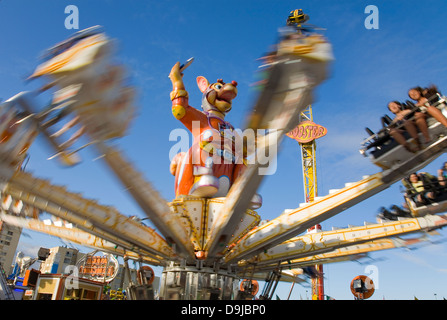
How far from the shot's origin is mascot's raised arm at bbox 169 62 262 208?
37.3ft

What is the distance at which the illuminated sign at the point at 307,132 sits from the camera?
26422 mm

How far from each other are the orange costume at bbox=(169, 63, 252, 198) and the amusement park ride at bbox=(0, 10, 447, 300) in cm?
4

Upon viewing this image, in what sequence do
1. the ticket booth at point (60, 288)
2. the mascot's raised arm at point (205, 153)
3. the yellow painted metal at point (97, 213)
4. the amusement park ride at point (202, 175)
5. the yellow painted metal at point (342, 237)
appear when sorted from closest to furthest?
1. the amusement park ride at point (202, 175)
2. the yellow painted metal at point (97, 213)
3. the yellow painted metal at point (342, 237)
4. the mascot's raised arm at point (205, 153)
5. the ticket booth at point (60, 288)

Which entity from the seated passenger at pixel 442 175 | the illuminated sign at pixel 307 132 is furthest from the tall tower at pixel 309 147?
the seated passenger at pixel 442 175

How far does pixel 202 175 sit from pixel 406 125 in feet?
21.5

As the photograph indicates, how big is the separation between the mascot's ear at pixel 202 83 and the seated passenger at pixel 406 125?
8.64 m

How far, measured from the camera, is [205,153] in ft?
38.5

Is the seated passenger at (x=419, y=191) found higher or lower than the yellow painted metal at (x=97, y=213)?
higher

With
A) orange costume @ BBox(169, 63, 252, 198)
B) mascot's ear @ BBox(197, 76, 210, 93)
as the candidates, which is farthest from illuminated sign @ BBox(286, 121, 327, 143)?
orange costume @ BBox(169, 63, 252, 198)

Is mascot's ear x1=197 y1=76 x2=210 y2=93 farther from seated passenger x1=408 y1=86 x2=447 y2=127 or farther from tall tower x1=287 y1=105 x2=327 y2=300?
tall tower x1=287 y1=105 x2=327 y2=300

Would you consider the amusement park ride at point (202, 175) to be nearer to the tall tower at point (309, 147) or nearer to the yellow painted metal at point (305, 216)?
the yellow painted metal at point (305, 216)

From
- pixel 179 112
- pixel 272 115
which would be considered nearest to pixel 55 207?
pixel 179 112

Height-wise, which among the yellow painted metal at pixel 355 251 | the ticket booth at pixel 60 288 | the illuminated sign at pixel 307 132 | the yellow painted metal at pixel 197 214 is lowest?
the ticket booth at pixel 60 288

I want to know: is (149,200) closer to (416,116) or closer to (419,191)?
(416,116)
